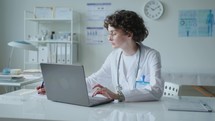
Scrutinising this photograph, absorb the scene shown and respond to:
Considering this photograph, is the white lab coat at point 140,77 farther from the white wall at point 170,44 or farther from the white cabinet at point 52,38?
the white wall at point 170,44

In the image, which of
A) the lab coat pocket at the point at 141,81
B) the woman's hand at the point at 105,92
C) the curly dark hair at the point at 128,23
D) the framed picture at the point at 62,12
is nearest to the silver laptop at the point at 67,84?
the woman's hand at the point at 105,92

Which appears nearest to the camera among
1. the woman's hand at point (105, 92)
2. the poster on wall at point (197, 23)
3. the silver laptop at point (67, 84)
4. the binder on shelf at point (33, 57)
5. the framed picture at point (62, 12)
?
the silver laptop at point (67, 84)

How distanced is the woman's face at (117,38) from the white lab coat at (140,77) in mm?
132

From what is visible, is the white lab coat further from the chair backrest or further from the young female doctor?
the chair backrest

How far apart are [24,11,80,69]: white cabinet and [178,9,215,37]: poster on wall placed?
56.4 inches

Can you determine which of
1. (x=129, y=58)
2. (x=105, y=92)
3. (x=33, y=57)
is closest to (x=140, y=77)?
(x=129, y=58)

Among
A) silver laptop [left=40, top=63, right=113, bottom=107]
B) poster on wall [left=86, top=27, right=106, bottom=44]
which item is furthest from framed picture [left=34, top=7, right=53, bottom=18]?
silver laptop [left=40, top=63, right=113, bottom=107]

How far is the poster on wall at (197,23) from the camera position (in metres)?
3.48

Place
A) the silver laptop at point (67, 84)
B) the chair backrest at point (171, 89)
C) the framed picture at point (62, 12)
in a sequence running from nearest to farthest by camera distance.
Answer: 1. the silver laptop at point (67, 84)
2. the chair backrest at point (171, 89)
3. the framed picture at point (62, 12)

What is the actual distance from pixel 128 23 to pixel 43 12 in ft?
7.11

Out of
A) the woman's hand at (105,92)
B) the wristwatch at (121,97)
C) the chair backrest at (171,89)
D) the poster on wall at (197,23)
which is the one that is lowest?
the chair backrest at (171,89)

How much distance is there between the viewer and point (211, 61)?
351 centimetres

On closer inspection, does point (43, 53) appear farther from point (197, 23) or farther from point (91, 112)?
point (91, 112)

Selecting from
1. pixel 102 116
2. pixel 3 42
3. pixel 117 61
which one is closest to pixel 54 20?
pixel 3 42
